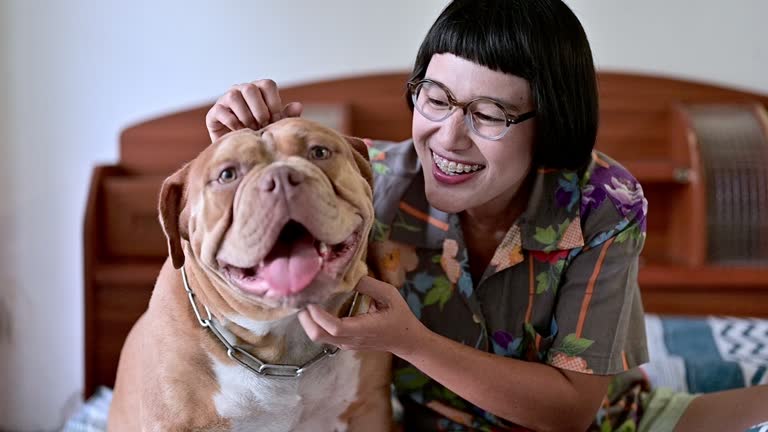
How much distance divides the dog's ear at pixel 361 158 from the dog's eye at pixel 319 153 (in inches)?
3.7

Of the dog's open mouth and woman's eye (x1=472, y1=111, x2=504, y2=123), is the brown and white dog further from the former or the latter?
woman's eye (x1=472, y1=111, x2=504, y2=123)

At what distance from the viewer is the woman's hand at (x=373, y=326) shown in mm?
1062

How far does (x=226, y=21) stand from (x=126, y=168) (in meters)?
0.56

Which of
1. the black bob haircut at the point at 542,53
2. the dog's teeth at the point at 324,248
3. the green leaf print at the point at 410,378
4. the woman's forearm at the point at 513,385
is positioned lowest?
the green leaf print at the point at 410,378

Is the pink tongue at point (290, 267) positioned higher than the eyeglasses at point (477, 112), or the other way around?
the eyeglasses at point (477, 112)

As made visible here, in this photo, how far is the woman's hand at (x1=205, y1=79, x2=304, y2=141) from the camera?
126 cm

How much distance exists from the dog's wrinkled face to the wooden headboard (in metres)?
1.34

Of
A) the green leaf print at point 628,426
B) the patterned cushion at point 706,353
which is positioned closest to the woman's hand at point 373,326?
the green leaf print at point 628,426

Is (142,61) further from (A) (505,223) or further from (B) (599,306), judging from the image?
(B) (599,306)

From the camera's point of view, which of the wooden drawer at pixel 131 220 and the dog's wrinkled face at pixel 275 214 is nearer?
the dog's wrinkled face at pixel 275 214

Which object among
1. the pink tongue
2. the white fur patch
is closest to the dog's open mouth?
the pink tongue

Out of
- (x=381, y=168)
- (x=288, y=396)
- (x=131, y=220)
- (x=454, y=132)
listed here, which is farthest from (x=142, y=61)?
(x=288, y=396)

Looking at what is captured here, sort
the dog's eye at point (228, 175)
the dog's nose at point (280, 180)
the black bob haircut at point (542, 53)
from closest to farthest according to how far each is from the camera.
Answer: the dog's nose at point (280, 180)
the dog's eye at point (228, 175)
the black bob haircut at point (542, 53)

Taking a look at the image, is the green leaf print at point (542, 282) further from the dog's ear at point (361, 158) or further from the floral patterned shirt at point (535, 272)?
the dog's ear at point (361, 158)
